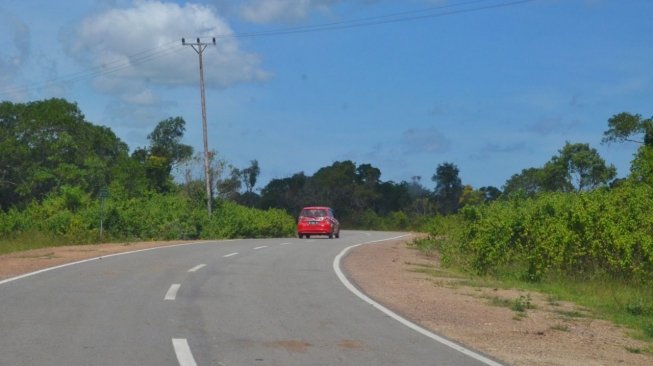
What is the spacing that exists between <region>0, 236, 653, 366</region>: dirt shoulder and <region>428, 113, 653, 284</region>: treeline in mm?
2361

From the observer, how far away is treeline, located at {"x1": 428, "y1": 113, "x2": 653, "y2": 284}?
20.2 metres

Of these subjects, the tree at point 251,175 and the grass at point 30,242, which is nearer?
the grass at point 30,242

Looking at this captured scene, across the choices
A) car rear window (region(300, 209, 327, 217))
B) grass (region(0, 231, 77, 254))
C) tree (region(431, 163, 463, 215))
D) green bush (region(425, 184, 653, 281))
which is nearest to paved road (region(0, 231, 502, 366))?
green bush (region(425, 184, 653, 281))

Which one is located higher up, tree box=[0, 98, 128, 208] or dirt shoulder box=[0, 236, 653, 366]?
tree box=[0, 98, 128, 208]

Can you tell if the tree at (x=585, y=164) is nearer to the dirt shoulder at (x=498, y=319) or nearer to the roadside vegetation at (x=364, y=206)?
the roadside vegetation at (x=364, y=206)

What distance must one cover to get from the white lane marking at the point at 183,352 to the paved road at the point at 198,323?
0.04 feet

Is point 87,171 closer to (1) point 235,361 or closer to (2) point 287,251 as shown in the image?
(2) point 287,251

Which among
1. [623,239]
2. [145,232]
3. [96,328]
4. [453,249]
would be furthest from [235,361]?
[145,232]

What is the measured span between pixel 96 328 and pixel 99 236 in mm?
27933

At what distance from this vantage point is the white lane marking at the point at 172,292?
14047 millimetres

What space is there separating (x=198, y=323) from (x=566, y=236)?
41.3 ft

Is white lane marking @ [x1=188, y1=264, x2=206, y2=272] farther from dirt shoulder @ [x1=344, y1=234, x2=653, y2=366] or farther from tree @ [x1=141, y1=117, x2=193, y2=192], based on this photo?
tree @ [x1=141, y1=117, x2=193, y2=192]

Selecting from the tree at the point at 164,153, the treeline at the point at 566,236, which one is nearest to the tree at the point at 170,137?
the tree at the point at 164,153

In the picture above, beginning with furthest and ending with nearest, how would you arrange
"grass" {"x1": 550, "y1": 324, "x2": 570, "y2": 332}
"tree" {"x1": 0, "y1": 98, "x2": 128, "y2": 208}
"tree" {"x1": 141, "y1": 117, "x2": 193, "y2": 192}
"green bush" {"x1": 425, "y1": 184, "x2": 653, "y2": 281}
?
1. "tree" {"x1": 141, "y1": 117, "x2": 193, "y2": 192}
2. "tree" {"x1": 0, "y1": 98, "x2": 128, "y2": 208}
3. "green bush" {"x1": 425, "y1": 184, "x2": 653, "y2": 281}
4. "grass" {"x1": 550, "y1": 324, "x2": 570, "y2": 332}
